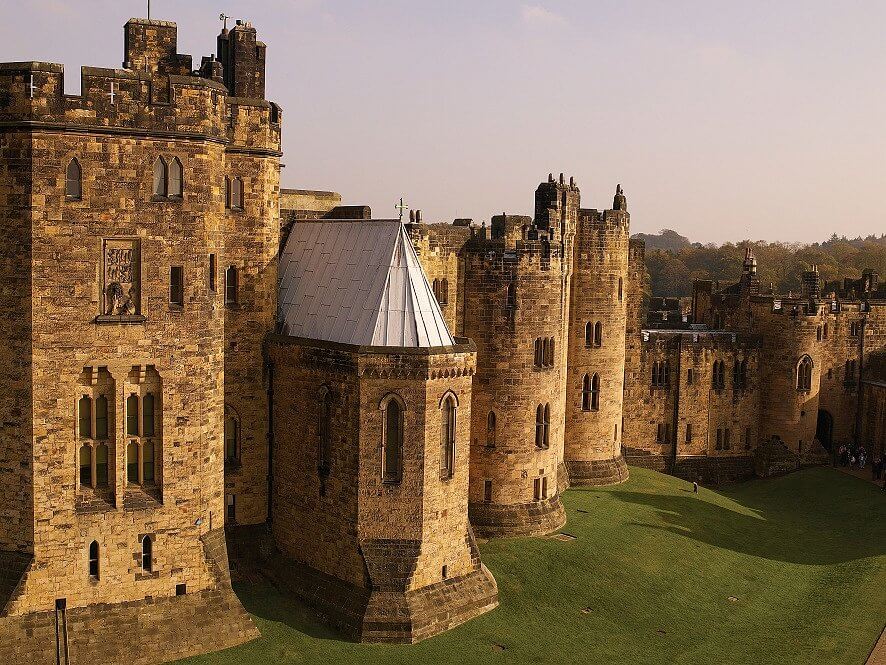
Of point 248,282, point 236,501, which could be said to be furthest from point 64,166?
point 236,501

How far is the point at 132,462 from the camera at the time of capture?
87.0 feet

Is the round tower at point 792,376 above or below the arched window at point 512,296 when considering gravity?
below

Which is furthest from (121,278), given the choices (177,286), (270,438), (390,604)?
(390,604)

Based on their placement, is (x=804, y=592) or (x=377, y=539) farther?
(x=804, y=592)

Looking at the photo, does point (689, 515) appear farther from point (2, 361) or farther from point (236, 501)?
point (2, 361)

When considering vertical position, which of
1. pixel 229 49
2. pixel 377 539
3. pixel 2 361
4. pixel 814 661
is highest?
pixel 229 49

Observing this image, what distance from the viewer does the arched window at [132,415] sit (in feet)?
86.4

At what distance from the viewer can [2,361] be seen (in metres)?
24.9

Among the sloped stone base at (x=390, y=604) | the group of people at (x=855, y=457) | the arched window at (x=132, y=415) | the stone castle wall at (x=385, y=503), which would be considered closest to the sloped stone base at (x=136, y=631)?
the sloped stone base at (x=390, y=604)

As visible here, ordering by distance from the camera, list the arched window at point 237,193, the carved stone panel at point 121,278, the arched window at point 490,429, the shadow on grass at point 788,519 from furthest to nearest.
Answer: the shadow on grass at point 788,519 → the arched window at point 490,429 → the arched window at point 237,193 → the carved stone panel at point 121,278

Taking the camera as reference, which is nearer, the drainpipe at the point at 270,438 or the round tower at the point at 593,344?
the drainpipe at the point at 270,438

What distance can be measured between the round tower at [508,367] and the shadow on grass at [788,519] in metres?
5.89

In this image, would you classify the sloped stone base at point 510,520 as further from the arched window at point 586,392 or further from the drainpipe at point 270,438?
the arched window at point 586,392

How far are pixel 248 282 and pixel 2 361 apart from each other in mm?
8680
